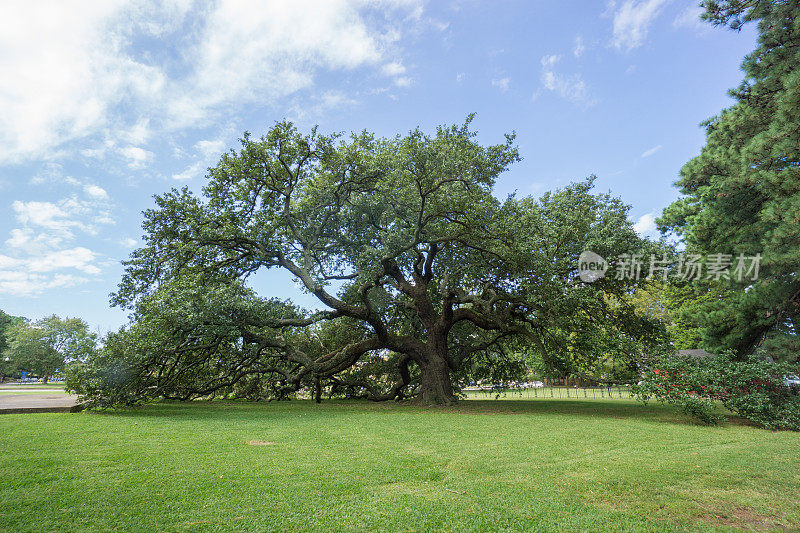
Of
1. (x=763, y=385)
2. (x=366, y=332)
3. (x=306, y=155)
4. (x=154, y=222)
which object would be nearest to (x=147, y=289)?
(x=154, y=222)

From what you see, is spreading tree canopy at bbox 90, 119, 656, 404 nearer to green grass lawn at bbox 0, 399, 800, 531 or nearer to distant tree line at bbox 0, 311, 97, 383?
green grass lawn at bbox 0, 399, 800, 531

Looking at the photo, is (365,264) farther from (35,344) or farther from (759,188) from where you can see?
(35,344)

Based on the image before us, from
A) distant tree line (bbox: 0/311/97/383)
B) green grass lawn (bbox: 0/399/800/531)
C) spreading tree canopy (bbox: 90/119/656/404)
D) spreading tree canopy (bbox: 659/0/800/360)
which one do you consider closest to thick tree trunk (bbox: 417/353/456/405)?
spreading tree canopy (bbox: 90/119/656/404)

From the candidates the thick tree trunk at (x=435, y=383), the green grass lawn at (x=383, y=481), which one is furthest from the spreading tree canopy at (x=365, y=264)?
the green grass lawn at (x=383, y=481)

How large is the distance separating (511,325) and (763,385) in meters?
7.88

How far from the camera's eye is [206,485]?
173 inches

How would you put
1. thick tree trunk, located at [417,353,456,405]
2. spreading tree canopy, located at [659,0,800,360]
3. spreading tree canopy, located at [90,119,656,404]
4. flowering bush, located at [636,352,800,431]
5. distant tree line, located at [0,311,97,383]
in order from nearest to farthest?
spreading tree canopy, located at [659,0,800,360] → flowering bush, located at [636,352,800,431] → spreading tree canopy, located at [90,119,656,404] → thick tree trunk, located at [417,353,456,405] → distant tree line, located at [0,311,97,383]

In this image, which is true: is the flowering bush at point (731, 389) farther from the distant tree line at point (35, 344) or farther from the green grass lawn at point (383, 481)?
the distant tree line at point (35, 344)

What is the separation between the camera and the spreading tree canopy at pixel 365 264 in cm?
1365

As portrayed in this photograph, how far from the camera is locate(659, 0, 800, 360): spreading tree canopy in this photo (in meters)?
9.27

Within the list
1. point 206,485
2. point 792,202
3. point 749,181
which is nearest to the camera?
point 206,485

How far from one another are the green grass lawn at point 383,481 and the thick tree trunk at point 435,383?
8.49 meters

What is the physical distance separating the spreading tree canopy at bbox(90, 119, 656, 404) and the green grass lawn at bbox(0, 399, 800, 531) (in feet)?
18.3

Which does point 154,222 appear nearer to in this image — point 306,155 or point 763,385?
point 306,155
